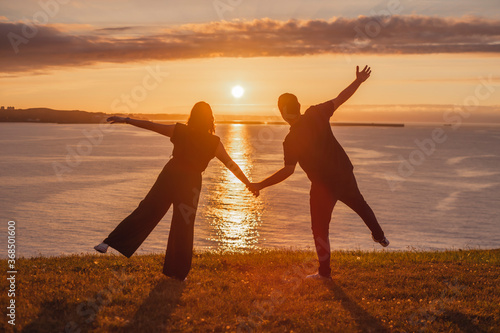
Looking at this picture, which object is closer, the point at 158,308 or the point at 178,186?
the point at 158,308

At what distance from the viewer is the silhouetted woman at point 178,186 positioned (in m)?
7.54

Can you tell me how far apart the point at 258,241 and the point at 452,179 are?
36.4 m

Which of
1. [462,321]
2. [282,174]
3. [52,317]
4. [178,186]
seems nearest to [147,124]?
[178,186]

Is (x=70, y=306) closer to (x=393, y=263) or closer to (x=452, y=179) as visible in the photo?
(x=393, y=263)

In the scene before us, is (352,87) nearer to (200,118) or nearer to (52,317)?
(200,118)

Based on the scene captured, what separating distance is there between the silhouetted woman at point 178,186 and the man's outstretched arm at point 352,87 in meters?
2.00

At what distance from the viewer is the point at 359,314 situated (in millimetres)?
6723

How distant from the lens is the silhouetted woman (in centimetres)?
754

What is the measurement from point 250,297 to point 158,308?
1.36m

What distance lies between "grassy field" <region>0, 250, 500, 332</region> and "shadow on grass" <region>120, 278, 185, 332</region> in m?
0.01

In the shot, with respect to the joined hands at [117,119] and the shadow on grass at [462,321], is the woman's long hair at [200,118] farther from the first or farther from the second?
the shadow on grass at [462,321]

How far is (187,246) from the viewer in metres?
7.79

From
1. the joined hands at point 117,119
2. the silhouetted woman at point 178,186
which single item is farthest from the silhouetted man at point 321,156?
the joined hands at point 117,119

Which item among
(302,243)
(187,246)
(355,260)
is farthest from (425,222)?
(187,246)
